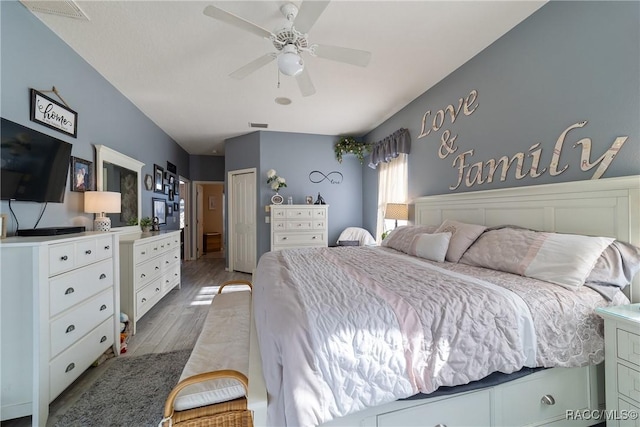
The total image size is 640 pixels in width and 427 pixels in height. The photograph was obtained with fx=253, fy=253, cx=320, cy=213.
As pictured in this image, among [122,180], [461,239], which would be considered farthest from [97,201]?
[461,239]

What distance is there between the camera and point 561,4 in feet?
5.93

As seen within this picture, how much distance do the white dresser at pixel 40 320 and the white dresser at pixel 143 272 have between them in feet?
2.57

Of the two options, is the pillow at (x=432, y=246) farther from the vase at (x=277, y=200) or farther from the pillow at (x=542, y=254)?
the vase at (x=277, y=200)

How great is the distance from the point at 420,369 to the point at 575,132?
1.95m

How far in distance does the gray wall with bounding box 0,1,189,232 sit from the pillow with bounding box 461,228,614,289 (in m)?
3.29

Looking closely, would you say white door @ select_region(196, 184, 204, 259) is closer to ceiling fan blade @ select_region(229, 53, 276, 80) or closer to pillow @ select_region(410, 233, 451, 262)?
ceiling fan blade @ select_region(229, 53, 276, 80)

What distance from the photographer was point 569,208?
1712 millimetres

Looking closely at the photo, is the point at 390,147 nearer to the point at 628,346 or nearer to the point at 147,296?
the point at 628,346

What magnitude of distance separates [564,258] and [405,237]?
4.28 feet

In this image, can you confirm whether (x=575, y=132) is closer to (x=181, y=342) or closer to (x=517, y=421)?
(x=517, y=421)

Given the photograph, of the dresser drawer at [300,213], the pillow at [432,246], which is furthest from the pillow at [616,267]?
the dresser drawer at [300,213]

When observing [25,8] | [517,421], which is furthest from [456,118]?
[25,8]

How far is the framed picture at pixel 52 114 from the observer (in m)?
1.86

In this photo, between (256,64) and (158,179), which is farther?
(158,179)
